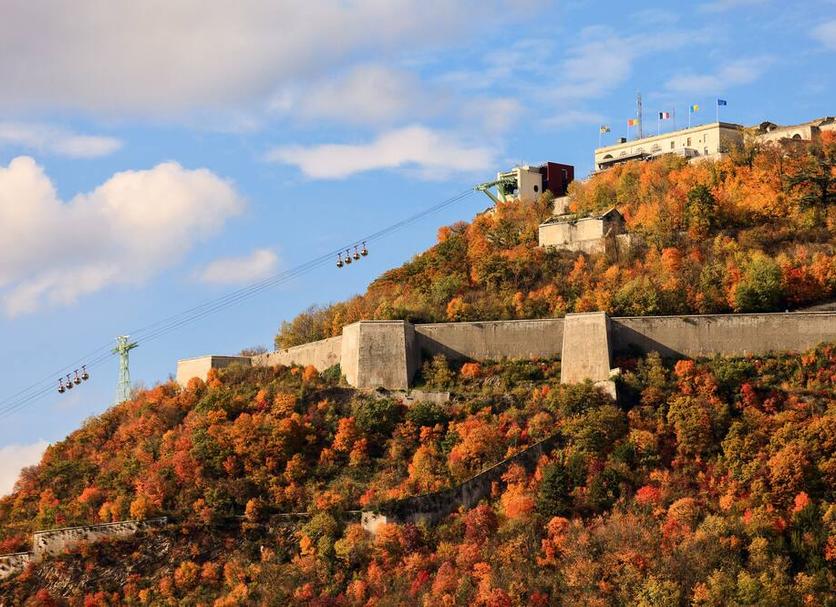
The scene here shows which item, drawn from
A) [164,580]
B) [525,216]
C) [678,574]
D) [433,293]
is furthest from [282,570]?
[525,216]

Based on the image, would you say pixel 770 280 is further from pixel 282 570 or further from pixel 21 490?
pixel 21 490

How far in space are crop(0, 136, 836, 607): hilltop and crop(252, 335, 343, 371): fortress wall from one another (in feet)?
3.07

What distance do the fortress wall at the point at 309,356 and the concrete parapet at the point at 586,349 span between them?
36.4 feet

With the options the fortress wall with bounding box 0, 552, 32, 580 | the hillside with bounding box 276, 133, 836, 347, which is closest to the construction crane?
the hillside with bounding box 276, 133, 836, 347

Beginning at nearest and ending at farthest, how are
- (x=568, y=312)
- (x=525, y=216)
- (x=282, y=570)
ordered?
1. (x=282, y=570)
2. (x=568, y=312)
3. (x=525, y=216)

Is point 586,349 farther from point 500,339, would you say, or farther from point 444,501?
point 444,501

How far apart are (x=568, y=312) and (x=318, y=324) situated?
13.7m

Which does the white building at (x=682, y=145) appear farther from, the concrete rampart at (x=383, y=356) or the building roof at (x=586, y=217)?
the concrete rampart at (x=383, y=356)

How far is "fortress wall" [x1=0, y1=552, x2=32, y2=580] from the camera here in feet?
217

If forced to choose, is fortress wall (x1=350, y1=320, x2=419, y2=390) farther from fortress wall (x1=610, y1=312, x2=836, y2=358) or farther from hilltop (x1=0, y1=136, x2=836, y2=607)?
fortress wall (x1=610, y1=312, x2=836, y2=358)

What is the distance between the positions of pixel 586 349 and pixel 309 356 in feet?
45.9

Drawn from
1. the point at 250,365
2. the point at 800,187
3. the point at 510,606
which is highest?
the point at 800,187

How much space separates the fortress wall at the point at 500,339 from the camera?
7338cm

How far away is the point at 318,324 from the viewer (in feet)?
271
